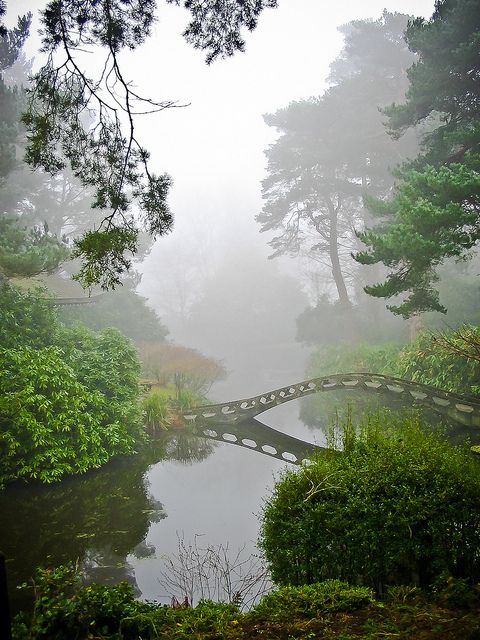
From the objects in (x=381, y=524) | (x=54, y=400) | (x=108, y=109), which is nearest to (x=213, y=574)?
(x=381, y=524)

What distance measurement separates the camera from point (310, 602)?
305cm

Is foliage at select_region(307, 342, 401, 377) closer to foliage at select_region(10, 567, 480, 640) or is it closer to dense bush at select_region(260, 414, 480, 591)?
dense bush at select_region(260, 414, 480, 591)

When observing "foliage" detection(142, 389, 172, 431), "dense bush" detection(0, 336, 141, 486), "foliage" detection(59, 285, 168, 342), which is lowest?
"dense bush" detection(0, 336, 141, 486)

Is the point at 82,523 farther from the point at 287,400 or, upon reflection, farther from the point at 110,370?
the point at 287,400

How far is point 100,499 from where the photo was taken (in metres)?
8.15

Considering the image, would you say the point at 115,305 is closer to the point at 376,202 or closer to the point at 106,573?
the point at 376,202

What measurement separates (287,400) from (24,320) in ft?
27.3

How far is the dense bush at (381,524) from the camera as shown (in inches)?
144

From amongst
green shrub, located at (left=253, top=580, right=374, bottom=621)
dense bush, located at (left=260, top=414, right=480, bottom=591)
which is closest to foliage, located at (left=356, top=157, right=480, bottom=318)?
dense bush, located at (left=260, top=414, right=480, bottom=591)

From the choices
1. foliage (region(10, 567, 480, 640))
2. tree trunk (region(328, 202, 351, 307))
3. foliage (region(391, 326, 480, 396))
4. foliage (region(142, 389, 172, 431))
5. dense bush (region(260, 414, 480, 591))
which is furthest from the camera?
tree trunk (region(328, 202, 351, 307))

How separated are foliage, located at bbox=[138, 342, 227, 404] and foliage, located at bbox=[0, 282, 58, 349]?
581cm

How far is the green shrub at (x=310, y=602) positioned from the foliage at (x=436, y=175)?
6.66 meters

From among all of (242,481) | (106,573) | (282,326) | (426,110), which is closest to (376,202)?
(426,110)

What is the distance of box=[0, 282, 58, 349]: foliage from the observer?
10.2 metres
